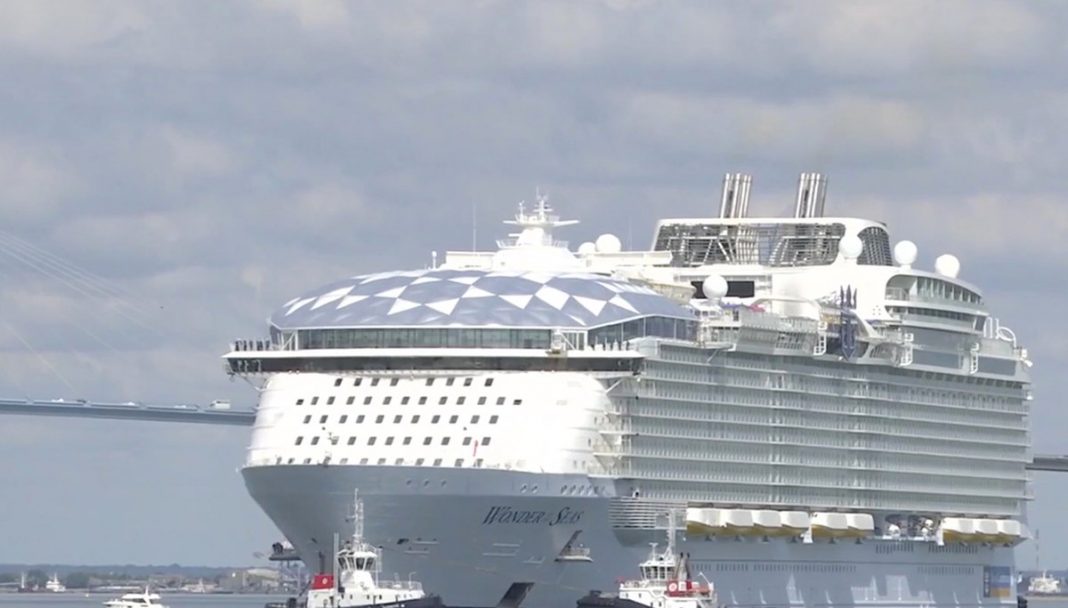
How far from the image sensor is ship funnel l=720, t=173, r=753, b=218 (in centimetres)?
10262

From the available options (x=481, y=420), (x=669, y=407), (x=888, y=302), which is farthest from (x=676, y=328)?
(x=888, y=302)

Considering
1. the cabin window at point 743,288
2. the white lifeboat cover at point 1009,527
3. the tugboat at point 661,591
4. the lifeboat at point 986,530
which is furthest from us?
the white lifeboat cover at point 1009,527

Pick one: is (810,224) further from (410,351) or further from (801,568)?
(410,351)

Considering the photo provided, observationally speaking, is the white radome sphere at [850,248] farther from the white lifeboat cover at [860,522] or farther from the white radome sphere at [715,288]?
the white radome sphere at [715,288]

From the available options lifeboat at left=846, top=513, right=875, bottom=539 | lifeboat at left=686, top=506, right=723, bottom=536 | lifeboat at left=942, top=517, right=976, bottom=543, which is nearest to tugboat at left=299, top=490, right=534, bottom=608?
lifeboat at left=686, top=506, right=723, bottom=536

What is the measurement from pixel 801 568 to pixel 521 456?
14431 millimetres

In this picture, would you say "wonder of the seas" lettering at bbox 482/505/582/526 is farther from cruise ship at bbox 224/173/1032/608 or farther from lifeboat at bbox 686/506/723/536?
lifeboat at bbox 686/506/723/536

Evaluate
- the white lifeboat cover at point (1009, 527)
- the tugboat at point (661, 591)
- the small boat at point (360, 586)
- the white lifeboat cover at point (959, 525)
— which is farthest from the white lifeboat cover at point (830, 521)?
the small boat at point (360, 586)

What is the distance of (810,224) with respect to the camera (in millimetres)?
99375

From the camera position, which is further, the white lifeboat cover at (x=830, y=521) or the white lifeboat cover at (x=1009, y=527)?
the white lifeboat cover at (x=1009, y=527)

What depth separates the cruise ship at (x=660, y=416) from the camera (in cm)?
7825

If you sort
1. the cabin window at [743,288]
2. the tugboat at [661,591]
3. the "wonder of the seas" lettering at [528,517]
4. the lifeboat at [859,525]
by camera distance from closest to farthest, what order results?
the tugboat at [661,591] < the "wonder of the seas" lettering at [528,517] < the lifeboat at [859,525] < the cabin window at [743,288]

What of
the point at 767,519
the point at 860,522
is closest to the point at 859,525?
the point at 860,522

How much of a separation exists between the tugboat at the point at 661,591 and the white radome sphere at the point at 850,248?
2022 centimetres
